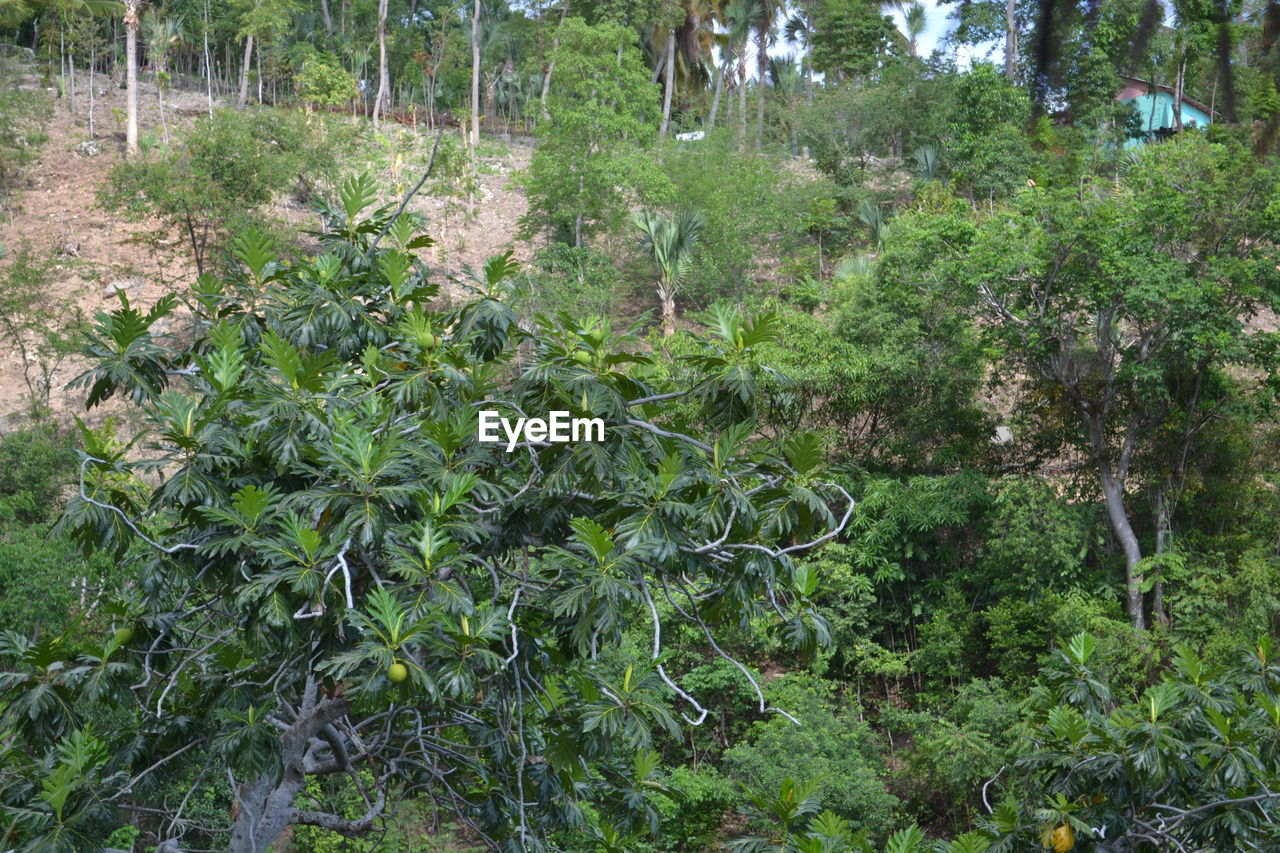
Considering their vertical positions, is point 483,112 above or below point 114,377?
above

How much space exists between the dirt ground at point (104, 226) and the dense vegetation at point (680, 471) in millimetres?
449

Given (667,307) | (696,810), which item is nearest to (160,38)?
(667,307)

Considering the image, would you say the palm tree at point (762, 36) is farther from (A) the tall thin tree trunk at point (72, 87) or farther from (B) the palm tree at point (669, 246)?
(A) the tall thin tree trunk at point (72, 87)

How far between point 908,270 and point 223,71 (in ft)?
82.8

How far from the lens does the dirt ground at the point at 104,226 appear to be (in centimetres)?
1622

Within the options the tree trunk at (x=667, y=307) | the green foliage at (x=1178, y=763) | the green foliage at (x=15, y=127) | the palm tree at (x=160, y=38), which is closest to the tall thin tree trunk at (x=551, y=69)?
the tree trunk at (x=667, y=307)

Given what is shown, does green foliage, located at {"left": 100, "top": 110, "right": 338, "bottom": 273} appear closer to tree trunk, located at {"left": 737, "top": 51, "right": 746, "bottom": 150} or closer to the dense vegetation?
the dense vegetation

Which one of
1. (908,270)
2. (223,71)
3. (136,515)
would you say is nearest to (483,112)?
(223,71)

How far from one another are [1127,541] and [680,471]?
8.95 meters

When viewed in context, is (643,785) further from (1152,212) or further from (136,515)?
(1152,212)

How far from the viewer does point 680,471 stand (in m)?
3.79

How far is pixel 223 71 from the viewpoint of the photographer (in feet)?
102

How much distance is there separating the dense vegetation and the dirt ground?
449 mm

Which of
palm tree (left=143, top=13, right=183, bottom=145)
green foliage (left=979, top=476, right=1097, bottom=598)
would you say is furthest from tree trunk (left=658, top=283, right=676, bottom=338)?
palm tree (left=143, top=13, right=183, bottom=145)
